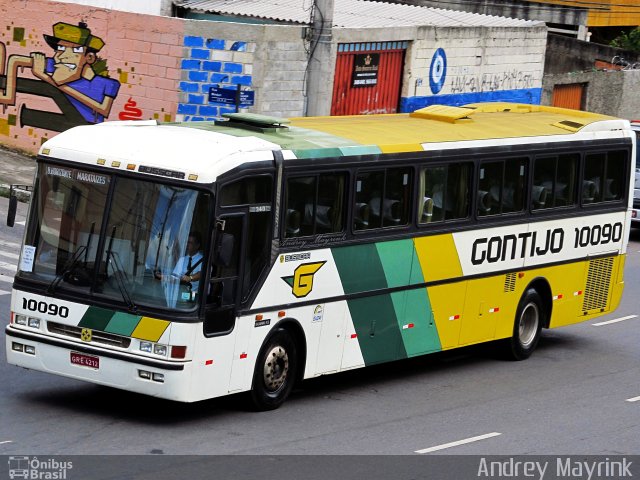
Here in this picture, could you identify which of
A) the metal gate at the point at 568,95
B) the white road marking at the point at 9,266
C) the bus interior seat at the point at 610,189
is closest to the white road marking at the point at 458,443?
the bus interior seat at the point at 610,189

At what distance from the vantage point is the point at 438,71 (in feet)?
104

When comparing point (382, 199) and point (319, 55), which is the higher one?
point (319, 55)

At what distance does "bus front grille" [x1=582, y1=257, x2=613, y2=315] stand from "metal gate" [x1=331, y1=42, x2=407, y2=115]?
10.9m

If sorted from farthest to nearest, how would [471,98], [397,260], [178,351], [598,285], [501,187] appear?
1. [471,98]
2. [598,285]
3. [501,187]
4. [397,260]
5. [178,351]

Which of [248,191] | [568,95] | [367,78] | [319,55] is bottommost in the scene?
[568,95]

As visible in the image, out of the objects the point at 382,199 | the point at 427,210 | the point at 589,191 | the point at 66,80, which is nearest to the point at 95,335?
the point at 382,199

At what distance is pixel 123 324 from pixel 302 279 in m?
2.08

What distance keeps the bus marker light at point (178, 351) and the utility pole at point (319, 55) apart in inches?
469

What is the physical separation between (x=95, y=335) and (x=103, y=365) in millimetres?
288

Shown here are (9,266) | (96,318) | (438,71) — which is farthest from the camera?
(438,71)

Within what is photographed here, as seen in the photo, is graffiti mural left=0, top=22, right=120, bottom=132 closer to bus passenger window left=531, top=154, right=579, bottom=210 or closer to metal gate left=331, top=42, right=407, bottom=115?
metal gate left=331, top=42, right=407, bottom=115

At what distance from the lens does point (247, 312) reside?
41.4ft
